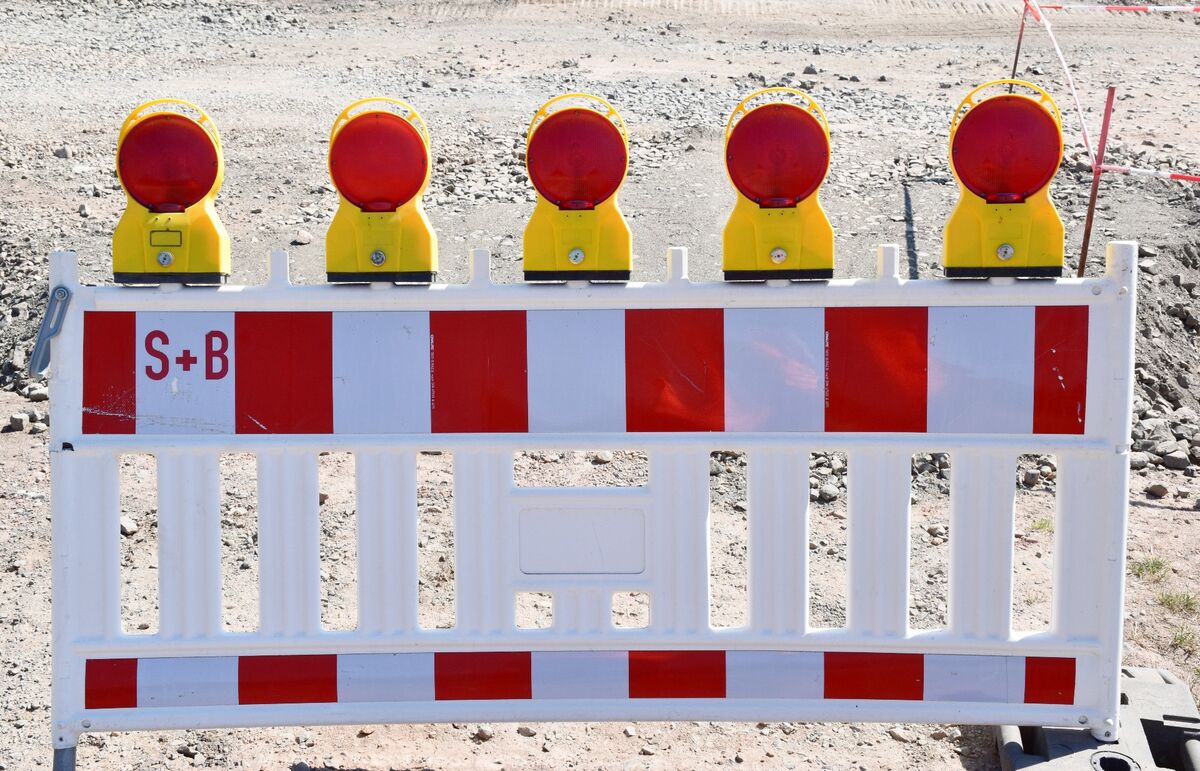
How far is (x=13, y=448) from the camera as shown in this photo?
5.29m

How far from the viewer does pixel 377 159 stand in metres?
2.63

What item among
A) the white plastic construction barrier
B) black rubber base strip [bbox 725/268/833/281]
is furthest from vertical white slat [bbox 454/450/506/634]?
black rubber base strip [bbox 725/268/833/281]

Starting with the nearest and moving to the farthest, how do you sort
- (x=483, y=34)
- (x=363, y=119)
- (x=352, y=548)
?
(x=363, y=119) < (x=352, y=548) < (x=483, y=34)

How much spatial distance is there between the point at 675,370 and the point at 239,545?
2.25 meters

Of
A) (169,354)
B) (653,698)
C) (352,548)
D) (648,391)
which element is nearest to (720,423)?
(648,391)

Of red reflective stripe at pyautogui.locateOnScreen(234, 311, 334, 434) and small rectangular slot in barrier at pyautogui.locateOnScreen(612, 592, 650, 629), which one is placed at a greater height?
red reflective stripe at pyautogui.locateOnScreen(234, 311, 334, 434)

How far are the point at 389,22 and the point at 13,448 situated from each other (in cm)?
1407

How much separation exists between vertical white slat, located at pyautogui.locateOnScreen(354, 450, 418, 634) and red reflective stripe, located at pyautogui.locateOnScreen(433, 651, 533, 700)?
0.39 feet

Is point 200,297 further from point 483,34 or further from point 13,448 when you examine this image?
point 483,34

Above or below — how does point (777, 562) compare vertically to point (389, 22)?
below

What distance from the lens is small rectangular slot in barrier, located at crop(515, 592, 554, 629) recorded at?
3.87 m

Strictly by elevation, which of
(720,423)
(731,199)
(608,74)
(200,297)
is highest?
(608,74)

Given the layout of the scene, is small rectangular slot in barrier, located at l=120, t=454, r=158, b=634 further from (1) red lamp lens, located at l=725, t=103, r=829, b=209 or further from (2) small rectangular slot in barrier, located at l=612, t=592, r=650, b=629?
(1) red lamp lens, located at l=725, t=103, r=829, b=209

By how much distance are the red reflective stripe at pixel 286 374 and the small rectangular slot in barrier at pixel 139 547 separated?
2.79ft
